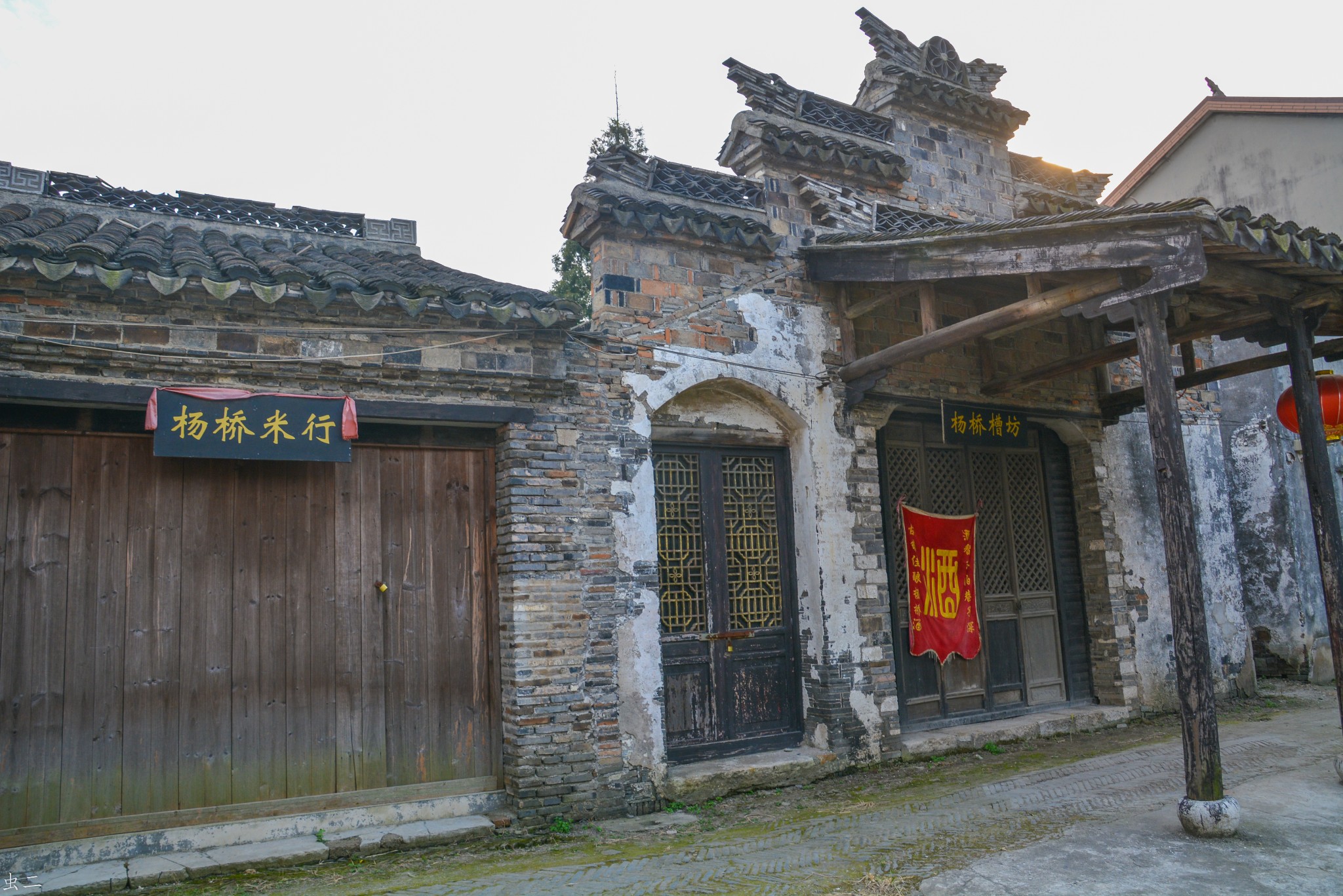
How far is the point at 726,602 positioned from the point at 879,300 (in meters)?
→ 2.83

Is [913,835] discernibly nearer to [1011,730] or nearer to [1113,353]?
[1011,730]

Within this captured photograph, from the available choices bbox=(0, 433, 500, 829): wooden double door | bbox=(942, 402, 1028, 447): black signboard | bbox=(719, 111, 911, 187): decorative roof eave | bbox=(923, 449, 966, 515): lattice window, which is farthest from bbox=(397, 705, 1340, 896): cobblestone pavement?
bbox=(719, 111, 911, 187): decorative roof eave

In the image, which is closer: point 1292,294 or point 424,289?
point 424,289

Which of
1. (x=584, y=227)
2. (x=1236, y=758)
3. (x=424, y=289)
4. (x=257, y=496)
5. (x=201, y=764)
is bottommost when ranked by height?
(x=1236, y=758)

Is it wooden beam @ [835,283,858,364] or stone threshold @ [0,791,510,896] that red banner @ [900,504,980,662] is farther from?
stone threshold @ [0,791,510,896]

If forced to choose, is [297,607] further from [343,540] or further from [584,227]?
[584,227]

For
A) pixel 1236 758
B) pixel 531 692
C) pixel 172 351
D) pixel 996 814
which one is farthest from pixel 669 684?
pixel 1236 758

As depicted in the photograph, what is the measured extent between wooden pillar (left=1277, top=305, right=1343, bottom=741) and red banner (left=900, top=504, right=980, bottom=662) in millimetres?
2788

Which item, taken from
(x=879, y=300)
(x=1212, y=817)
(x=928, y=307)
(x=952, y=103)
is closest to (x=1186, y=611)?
(x=1212, y=817)

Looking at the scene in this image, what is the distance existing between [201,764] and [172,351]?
97.3 inches

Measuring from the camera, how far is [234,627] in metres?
5.51

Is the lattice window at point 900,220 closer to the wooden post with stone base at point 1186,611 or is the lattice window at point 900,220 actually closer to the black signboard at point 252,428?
the wooden post with stone base at point 1186,611

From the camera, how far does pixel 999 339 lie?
8.95 meters

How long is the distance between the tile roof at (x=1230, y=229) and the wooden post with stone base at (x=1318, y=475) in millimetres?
546
